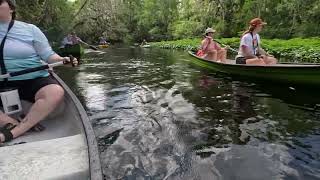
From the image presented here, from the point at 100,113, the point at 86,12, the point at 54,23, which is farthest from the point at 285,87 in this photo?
the point at 86,12

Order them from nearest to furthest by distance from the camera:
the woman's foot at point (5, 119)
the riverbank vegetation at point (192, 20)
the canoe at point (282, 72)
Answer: the woman's foot at point (5, 119), the canoe at point (282, 72), the riverbank vegetation at point (192, 20)

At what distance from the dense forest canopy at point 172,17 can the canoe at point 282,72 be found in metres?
13.1

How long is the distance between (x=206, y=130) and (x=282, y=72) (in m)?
3.74

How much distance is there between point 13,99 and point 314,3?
95.9 feet

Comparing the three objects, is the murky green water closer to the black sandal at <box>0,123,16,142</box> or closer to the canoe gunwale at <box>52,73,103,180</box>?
the canoe gunwale at <box>52,73,103,180</box>

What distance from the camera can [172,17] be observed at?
5306 cm

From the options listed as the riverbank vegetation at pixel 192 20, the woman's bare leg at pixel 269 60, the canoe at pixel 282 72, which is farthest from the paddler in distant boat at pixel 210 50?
the riverbank vegetation at pixel 192 20

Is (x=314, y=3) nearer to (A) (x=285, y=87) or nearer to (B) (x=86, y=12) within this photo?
(B) (x=86, y=12)

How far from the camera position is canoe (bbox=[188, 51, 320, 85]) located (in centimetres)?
780

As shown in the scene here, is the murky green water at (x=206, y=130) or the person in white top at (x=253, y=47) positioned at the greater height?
the person in white top at (x=253, y=47)

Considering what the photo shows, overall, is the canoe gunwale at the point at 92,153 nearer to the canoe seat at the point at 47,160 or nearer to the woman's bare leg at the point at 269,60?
the canoe seat at the point at 47,160

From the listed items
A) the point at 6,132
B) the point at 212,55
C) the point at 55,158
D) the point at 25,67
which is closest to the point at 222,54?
the point at 212,55

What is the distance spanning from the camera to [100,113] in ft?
23.0

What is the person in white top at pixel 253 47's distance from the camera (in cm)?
923
